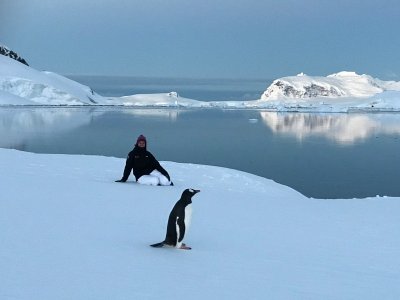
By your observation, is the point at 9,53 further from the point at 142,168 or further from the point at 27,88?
the point at 142,168

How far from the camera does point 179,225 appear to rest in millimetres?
4672

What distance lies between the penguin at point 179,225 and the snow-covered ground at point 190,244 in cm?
9

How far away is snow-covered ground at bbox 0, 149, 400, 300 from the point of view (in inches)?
140

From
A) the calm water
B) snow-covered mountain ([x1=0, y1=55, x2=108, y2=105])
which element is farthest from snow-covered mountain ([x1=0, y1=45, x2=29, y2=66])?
the calm water

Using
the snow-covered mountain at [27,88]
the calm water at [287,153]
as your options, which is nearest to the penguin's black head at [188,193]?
the calm water at [287,153]

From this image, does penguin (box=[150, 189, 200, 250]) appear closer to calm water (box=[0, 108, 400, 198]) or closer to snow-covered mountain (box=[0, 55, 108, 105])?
calm water (box=[0, 108, 400, 198])

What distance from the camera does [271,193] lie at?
10.5 m

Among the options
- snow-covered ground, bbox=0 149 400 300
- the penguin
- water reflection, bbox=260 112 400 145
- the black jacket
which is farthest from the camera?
water reflection, bbox=260 112 400 145

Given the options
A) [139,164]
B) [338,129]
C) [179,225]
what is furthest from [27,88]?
[179,225]

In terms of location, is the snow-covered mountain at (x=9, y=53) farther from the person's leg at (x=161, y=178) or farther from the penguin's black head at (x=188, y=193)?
the penguin's black head at (x=188, y=193)

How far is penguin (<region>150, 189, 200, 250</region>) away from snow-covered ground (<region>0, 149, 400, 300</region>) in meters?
0.09

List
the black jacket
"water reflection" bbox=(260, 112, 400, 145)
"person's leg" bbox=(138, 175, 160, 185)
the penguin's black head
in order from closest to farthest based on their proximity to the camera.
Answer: the penguin's black head, "person's leg" bbox=(138, 175, 160, 185), the black jacket, "water reflection" bbox=(260, 112, 400, 145)

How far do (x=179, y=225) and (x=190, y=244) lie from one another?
444mm

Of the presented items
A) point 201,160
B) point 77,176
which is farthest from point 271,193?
point 201,160
